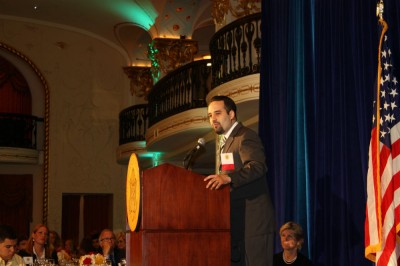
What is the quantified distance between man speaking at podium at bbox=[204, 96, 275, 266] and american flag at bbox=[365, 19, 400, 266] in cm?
150

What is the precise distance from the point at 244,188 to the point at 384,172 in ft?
5.68

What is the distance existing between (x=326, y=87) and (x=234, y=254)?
10.2ft

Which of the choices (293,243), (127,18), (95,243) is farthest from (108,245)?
(127,18)

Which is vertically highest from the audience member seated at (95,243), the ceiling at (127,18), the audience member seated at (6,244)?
the ceiling at (127,18)

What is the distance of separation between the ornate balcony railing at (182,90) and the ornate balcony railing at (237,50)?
211cm

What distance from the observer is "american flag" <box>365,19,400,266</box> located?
565cm

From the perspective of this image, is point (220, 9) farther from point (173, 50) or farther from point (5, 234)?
point (5, 234)

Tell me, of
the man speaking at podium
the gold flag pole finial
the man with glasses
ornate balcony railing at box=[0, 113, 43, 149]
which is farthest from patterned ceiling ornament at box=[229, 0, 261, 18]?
ornate balcony railing at box=[0, 113, 43, 149]

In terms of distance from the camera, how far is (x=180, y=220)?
4.34 metres

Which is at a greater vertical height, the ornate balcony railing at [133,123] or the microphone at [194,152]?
the ornate balcony railing at [133,123]

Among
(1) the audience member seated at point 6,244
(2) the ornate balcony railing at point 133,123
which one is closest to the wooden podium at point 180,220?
(1) the audience member seated at point 6,244

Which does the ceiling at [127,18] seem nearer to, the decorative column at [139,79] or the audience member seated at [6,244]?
the decorative column at [139,79]

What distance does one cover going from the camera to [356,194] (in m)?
6.63

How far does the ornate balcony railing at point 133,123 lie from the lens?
67.5 ft
